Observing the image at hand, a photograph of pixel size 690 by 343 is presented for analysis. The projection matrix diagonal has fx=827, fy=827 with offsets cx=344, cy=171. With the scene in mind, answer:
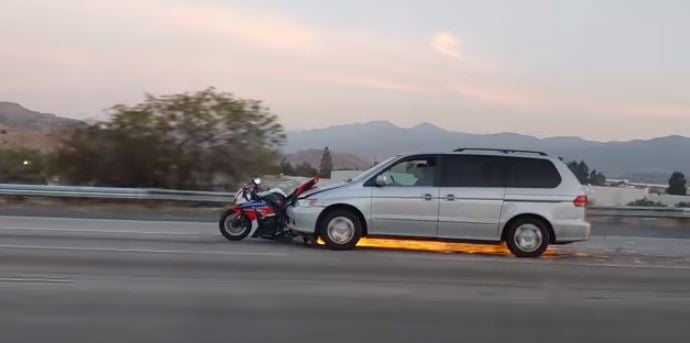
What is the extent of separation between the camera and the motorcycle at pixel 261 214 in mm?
13688

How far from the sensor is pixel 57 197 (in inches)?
875

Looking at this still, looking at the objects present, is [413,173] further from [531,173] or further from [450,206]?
[531,173]

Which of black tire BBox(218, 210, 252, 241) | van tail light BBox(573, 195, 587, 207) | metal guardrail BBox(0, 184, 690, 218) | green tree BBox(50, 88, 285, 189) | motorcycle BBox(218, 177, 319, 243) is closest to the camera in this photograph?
van tail light BBox(573, 195, 587, 207)

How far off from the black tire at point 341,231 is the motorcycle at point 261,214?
2.61 ft

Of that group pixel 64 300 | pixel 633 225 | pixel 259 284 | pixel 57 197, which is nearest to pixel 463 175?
pixel 259 284

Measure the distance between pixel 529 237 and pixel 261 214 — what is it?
436 centimetres

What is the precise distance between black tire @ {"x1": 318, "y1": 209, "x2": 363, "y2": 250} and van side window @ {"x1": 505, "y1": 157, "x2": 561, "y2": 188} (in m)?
2.55

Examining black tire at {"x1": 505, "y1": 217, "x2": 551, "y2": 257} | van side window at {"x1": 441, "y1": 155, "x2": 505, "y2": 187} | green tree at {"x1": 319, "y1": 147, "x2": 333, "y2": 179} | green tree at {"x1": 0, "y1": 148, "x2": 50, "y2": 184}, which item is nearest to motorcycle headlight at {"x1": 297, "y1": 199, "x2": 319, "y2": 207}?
van side window at {"x1": 441, "y1": 155, "x2": 505, "y2": 187}

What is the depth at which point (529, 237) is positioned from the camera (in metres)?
13.0

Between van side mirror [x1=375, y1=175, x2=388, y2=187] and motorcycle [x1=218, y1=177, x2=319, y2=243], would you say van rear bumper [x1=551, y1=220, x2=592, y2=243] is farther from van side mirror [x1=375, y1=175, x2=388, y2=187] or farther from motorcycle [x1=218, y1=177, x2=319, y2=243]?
motorcycle [x1=218, y1=177, x2=319, y2=243]

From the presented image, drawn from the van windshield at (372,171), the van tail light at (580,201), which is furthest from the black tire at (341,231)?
the van tail light at (580,201)

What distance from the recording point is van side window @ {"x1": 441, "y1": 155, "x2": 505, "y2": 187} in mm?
13141

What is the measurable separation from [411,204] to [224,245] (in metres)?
3.03

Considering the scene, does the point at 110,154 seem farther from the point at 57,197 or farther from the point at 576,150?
the point at 576,150
